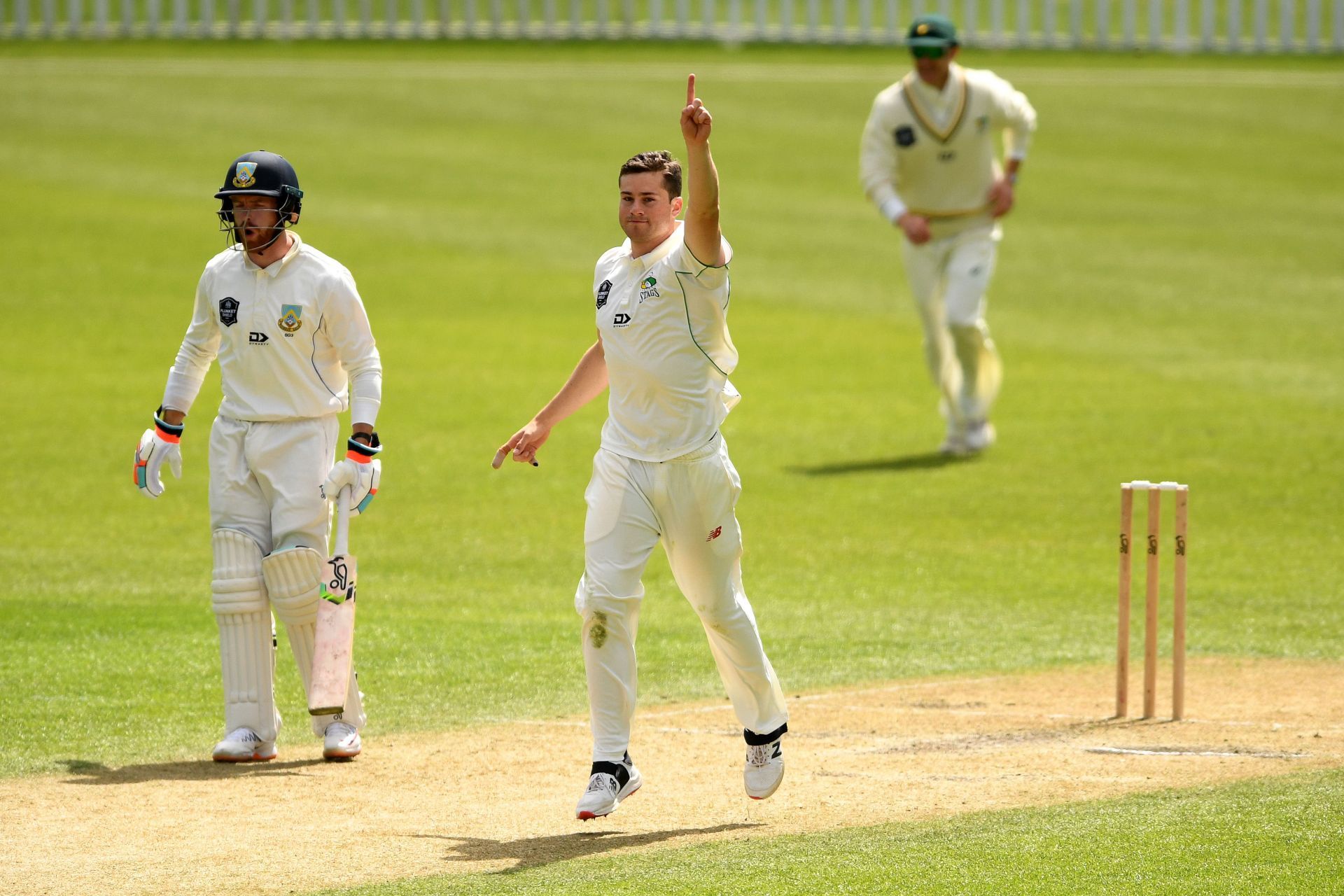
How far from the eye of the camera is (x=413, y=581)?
1112cm

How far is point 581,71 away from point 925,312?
18777 millimetres

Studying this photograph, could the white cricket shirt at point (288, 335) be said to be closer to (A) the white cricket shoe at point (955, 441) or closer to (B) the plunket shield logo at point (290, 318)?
(B) the plunket shield logo at point (290, 318)

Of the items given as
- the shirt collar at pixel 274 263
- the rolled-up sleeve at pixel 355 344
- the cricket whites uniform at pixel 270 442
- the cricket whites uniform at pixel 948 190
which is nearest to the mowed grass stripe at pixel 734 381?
the cricket whites uniform at pixel 270 442

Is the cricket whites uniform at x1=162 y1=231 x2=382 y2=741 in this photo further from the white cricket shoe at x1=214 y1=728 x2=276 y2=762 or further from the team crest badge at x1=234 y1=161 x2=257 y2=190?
the team crest badge at x1=234 y1=161 x2=257 y2=190

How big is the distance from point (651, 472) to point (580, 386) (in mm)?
574

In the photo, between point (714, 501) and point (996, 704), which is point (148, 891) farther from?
point (996, 704)

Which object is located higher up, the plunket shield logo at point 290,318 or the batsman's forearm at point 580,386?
the plunket shield logo at point 290,318

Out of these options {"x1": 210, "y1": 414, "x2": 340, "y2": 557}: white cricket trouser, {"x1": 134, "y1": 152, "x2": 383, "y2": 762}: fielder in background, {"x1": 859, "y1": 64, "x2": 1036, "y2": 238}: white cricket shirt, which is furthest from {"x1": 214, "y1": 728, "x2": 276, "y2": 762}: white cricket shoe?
{"x1": 859, "y1": 64, "x2": 1036, "y2": 238}: white cricket shirt

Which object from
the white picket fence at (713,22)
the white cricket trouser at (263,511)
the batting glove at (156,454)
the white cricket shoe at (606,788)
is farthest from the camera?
the white picket fence at (713,22)

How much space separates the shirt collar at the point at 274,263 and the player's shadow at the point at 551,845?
93.2 inches

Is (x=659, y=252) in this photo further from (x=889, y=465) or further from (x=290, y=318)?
(x=889, y=465)

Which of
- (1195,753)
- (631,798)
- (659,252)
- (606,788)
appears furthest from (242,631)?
(1195,753)

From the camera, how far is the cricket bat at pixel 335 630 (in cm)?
732

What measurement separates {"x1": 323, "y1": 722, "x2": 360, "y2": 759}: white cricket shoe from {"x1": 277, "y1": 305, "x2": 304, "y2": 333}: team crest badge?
153cm
